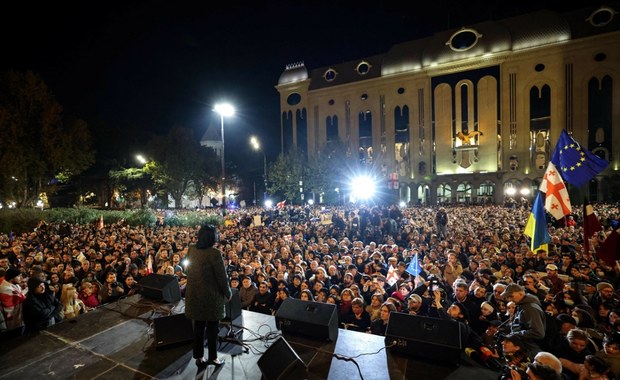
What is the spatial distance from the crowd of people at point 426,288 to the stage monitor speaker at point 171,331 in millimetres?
1057

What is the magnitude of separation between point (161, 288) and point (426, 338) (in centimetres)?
488

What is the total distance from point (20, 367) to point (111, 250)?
9.16 m

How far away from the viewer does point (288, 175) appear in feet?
136

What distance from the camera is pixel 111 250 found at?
1215 cm

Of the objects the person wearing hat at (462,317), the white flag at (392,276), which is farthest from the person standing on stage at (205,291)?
the white flag at (392,276)

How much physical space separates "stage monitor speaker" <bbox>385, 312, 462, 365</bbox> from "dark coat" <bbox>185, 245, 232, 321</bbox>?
2225 mm

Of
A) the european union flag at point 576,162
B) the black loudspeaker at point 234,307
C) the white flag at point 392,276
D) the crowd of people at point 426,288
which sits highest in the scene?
the european union flag at point 576,162

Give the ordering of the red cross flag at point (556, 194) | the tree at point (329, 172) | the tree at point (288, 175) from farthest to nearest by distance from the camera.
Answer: the tree at point (288, 175) → the tree at point (329, 172) → the red cross flag at point (556, 194)

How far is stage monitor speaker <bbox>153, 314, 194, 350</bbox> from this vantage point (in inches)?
171

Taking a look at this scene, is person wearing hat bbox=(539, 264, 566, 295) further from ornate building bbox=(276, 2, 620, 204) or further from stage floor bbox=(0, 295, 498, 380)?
ornate building bbox=(276, 2, 620, 204)

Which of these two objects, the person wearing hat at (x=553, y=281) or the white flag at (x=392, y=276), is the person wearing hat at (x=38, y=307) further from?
the person wearing hat at (x=553, y=281)

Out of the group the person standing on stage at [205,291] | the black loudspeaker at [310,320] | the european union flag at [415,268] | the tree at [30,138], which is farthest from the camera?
the tree at [30,138]

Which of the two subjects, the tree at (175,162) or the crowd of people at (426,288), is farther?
Result: the tree at (175,162)

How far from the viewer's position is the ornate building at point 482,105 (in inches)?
1293
